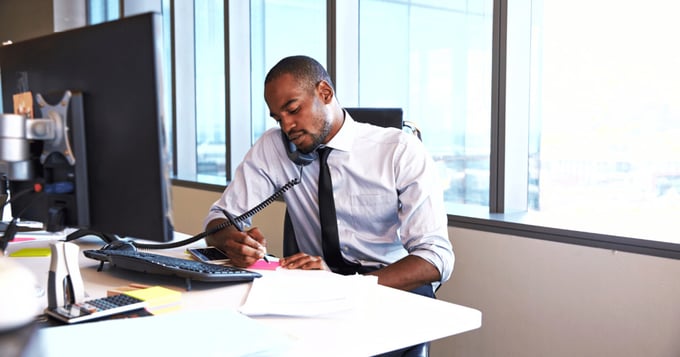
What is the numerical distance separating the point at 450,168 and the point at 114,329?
2.03m

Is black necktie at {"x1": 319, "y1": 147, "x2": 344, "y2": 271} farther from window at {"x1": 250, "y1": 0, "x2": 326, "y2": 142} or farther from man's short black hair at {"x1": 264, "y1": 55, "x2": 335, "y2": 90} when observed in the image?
window at {"x1": 250, "y1": 0, "x2": 326, "y2": 142}

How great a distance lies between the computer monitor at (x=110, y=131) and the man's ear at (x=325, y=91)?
0.93 metres

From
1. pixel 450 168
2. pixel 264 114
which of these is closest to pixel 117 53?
pixel 450 168

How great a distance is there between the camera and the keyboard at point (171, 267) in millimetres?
1446

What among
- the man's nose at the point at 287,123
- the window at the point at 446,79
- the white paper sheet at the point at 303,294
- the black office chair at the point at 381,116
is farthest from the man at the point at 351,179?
the window at the point at 446,79

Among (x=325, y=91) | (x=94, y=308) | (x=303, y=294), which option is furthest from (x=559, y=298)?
(x=94, y=308)

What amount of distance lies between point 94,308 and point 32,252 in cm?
84

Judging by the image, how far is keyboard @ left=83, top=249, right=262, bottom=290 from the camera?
4.75 feet

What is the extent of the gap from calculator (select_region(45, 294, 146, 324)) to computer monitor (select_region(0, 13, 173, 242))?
0.13m

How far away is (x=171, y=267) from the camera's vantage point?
4.83 feet

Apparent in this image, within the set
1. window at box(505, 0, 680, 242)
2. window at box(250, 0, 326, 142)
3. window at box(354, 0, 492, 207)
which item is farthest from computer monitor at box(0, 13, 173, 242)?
window at box(250, 0, 326, 142)

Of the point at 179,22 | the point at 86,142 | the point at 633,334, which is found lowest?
the point at 633,334

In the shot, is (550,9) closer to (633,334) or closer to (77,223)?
(633,334)

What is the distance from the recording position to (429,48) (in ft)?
9.64
